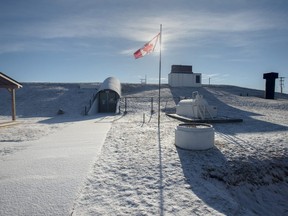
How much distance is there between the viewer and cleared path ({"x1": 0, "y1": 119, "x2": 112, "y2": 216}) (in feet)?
15.8

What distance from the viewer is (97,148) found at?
30.8 ft

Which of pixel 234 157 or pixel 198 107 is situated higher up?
pixel 198 107

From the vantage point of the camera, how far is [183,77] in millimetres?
46375

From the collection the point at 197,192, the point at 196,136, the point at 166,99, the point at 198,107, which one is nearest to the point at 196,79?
the point at 166,99

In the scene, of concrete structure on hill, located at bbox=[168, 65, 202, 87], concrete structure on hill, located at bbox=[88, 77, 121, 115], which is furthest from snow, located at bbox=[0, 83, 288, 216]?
concrete structure on hill, located at bbox=[168, 65, 202, 87]

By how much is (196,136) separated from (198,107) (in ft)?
31.4

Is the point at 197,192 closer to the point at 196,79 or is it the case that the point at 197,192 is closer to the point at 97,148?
the point at 97,148

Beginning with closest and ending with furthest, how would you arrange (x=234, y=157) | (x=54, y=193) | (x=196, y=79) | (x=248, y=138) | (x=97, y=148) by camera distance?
(x=54, y=193)
(x=234, y=157)
(x=97, y=148)
(x=248, y=138)
(x=196, y=79)

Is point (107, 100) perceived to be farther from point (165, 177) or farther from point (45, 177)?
point (165, 177)

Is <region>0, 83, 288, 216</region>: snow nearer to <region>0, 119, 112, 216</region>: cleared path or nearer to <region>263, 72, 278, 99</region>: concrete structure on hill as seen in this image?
<region>0, 119, 112, 216</region>: cleared path

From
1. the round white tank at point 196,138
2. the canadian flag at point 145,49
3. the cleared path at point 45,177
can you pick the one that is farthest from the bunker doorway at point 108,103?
the round white tank at point 196,138

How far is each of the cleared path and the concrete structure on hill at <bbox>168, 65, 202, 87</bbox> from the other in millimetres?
37731

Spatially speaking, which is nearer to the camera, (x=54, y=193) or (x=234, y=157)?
(x=54, y=193)

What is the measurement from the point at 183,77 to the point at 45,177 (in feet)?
139
